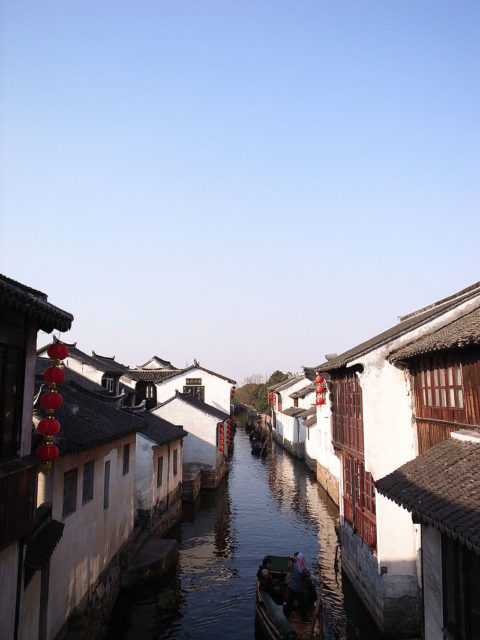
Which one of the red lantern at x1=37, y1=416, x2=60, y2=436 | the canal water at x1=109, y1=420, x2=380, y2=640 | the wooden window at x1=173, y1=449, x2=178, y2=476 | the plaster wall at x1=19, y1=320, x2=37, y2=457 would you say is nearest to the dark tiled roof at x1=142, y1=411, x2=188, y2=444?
the wooden window at x1=173, y1=449, x2=178, y2=476

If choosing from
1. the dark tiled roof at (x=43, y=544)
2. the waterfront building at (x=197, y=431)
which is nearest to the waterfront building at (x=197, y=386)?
the waterfront building at (x=197, y=431)

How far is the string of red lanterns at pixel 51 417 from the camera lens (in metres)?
9.44

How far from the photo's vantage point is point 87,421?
14.2m

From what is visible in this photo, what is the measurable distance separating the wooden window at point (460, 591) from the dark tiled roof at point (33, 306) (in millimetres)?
7816

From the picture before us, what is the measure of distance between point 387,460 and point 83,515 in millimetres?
8457

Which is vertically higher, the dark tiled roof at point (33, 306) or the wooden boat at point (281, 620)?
the dark tiled roof at point (33, 306)

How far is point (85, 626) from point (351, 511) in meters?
9.49

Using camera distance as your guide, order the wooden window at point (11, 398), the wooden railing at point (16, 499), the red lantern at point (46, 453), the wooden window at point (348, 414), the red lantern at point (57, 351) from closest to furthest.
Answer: the wooden railing at point (16, 499), the wooden window at point (11, 398), the red lantern at point (46, 453), the red lantern at point (57, 351), the wooden window at point (348, 414)

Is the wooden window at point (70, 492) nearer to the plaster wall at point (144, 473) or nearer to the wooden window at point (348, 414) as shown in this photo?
the wooden window at point (348, 414)

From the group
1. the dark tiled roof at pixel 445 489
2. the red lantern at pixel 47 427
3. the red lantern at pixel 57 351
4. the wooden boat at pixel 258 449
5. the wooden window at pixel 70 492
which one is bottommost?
the wooden boat at pixel 258 449

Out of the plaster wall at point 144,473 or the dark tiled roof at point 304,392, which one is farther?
the dark tiled roof at point 304,392

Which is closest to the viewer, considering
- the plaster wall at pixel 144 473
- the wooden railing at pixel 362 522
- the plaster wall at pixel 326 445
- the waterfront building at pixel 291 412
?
the wooden railing at pixel 362 522

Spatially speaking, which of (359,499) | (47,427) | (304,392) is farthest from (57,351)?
(304,392)

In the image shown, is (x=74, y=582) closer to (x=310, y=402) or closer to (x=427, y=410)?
(x=427, y=410)
